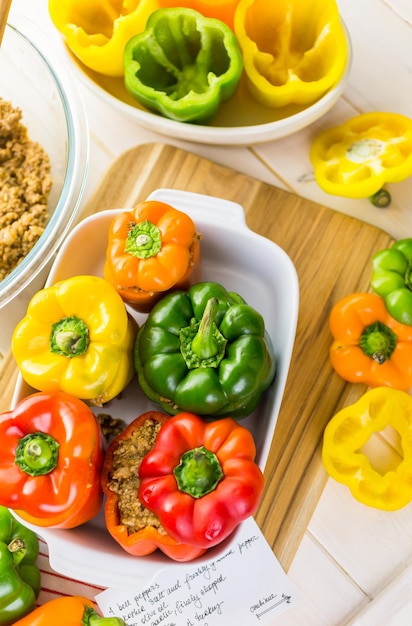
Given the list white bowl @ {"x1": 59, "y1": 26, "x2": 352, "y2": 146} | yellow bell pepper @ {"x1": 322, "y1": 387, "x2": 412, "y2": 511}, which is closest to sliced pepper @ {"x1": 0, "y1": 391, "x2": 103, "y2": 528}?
yellow bell pepper @ {"x1": 322, "y1": 387, "x2": 412, "y2": 511}

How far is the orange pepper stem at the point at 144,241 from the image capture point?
1.33 metres

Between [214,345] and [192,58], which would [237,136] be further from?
[214,345]

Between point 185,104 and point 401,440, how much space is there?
2.69ft

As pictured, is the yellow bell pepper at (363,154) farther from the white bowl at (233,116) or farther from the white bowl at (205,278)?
the white bowl at (205,278)

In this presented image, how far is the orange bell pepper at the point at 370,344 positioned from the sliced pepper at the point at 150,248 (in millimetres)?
362

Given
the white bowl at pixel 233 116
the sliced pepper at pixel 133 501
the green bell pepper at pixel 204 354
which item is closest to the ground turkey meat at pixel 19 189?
the white bowl at pixel 233 116

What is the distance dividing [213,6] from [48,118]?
44 cm

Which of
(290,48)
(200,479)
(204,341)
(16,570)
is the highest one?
(290,48)

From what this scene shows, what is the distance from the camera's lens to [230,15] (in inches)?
61.5

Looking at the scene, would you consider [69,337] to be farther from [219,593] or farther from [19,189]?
[219,593]

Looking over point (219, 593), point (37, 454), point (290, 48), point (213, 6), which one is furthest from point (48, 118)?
point (219, 593)

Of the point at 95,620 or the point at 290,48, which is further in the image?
the point at 290,48

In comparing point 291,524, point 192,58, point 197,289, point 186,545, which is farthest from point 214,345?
point 192,58

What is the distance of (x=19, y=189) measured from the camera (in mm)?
1554
